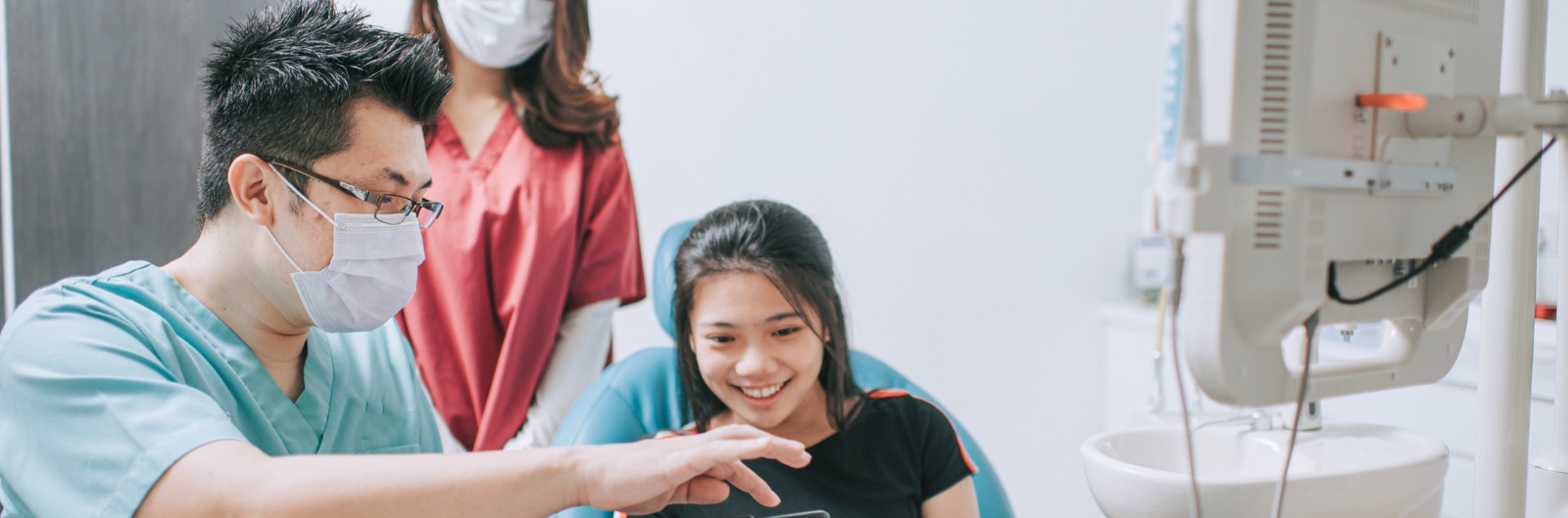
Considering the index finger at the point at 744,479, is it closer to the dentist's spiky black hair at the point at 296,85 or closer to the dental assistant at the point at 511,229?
the dentist's spiky black hair at the point at 296,85

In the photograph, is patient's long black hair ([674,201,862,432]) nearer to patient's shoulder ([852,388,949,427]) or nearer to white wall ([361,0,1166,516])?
patient's shoulder ([852,388,949,427])

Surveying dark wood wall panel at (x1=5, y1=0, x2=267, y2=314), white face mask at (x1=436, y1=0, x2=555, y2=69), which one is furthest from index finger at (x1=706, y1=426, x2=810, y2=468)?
dark wood wall panel at (x1=5, y1=0, x2=267, y2=314)

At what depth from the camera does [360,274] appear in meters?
1.25

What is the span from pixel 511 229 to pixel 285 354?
67cm

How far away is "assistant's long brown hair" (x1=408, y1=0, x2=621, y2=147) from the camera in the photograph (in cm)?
196

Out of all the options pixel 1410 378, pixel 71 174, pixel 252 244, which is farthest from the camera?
pixel 71 174

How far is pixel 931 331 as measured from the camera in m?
2.69

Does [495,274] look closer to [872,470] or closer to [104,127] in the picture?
[104,127]

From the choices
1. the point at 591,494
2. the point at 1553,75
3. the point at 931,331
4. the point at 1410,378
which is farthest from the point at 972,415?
the point at 591,494

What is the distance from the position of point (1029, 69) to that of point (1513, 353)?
1746 millimetres

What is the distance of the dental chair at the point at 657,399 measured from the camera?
1533 mm

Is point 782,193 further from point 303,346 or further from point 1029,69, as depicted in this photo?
point 303,346

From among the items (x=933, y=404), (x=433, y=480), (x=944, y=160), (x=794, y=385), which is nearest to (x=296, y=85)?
(x=433, y=480)

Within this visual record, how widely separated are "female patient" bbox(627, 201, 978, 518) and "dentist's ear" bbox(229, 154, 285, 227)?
586 millimetres
